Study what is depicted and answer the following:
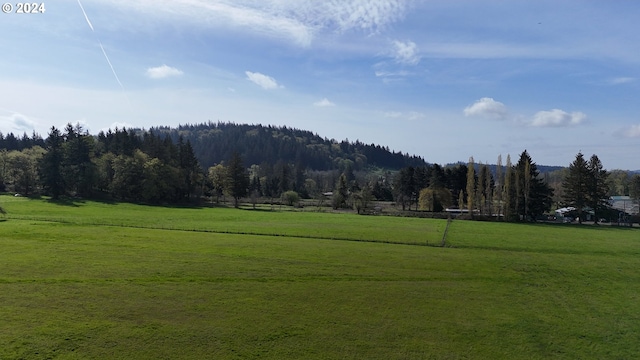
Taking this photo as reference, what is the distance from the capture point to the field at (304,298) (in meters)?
19.9

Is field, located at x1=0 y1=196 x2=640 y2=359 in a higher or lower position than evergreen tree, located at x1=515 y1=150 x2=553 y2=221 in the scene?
lower

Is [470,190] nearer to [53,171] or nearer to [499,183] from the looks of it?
[499,183]

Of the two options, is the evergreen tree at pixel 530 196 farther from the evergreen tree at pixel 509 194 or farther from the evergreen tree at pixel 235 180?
the evergreen tree at pixel 235 180

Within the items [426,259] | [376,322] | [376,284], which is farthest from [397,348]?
[426,259]

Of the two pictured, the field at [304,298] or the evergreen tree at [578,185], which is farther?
the evergreen tree at [578,185]

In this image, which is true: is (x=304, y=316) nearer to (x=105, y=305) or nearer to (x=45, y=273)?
(x=105, y=305)

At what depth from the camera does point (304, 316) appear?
2341 cm

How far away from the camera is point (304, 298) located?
86.9 feet

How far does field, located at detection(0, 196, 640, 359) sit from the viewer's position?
19859mm

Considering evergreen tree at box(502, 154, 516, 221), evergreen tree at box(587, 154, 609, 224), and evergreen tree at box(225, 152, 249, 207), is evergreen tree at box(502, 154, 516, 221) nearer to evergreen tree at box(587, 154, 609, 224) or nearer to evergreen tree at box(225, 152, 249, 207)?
evergreen tree at box(587, 154, 609, 224)

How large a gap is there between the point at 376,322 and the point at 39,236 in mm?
38924

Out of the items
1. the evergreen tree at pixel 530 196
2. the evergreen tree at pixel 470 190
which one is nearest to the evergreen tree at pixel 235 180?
the evergreen tree at pixel 470 190

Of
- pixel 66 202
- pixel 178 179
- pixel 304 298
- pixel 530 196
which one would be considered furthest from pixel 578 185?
pixel 66 202

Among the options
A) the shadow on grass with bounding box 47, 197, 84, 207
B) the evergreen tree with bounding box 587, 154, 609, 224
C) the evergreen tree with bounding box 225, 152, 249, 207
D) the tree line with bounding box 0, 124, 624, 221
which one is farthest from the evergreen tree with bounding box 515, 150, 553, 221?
the shadow on grass with bounding box 47, 197, 84, 207
